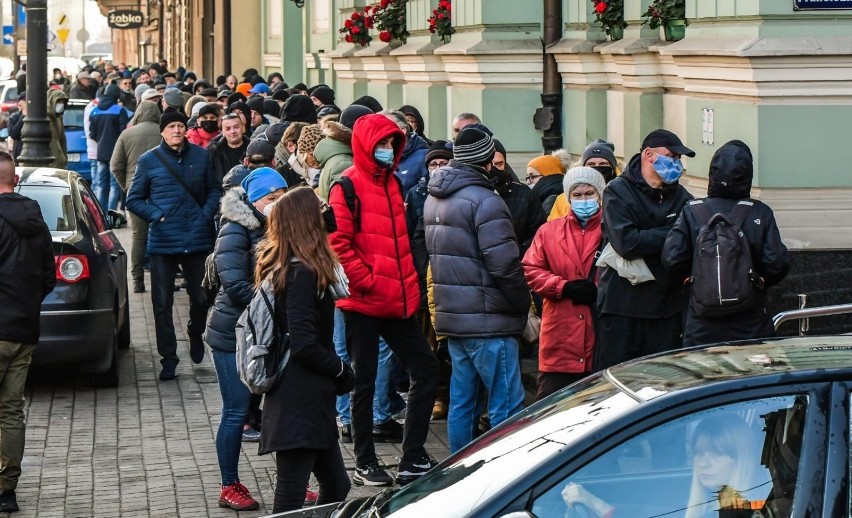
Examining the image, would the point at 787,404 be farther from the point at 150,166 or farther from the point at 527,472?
the point at 150,166

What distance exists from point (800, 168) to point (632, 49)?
277cm

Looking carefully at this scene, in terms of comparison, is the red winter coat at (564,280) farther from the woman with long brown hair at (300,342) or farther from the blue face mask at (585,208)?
the woman with long brown hair at (300,342)

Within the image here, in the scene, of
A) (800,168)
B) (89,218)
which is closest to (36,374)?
(89,218)

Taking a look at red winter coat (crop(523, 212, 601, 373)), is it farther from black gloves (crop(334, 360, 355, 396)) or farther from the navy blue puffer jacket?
the navy blue puffer jacket

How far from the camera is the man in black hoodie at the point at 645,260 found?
7.23 metres

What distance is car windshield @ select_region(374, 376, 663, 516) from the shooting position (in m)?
3.96

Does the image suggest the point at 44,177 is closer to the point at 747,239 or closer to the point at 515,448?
the point at 747,239

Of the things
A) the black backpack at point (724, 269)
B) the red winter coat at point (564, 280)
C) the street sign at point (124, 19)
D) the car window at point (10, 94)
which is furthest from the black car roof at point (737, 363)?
the street sign at point (124, 19)

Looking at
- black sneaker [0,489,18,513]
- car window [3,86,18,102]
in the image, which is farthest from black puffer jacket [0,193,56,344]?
car window [3,86,18,102]

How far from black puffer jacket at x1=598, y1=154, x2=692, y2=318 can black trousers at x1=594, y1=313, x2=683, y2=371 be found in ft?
0.15

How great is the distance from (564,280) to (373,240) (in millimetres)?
992

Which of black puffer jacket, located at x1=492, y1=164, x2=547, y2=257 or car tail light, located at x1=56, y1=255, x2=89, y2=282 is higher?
black puffer jacket, located at x1=492, y1=164, x2=547, y2=257

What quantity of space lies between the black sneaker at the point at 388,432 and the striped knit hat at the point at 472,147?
6.50ft

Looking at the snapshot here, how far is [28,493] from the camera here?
8.02 m
